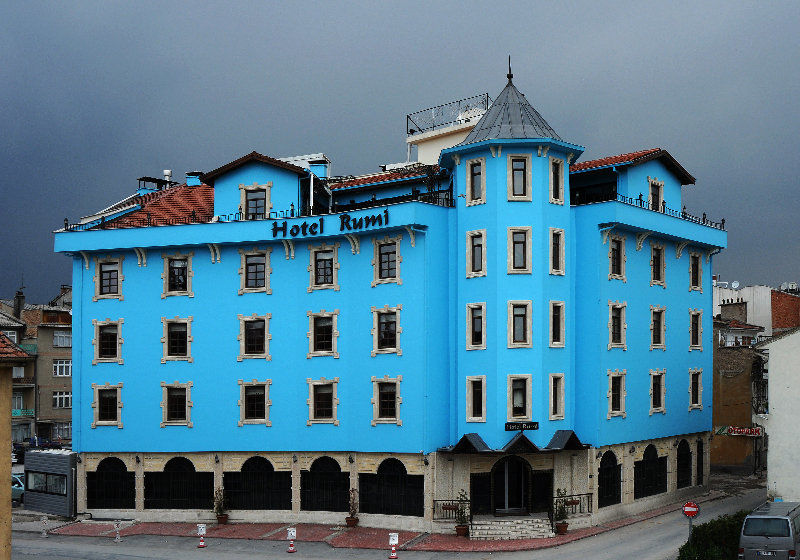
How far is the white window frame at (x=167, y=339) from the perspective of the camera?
4916 centimetres

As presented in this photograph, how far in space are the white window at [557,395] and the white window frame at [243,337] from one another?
15671 mm

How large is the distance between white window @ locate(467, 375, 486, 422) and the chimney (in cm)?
5854

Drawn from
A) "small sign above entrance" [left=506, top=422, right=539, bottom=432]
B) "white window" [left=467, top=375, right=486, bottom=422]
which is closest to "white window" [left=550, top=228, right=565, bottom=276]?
"white window" [left=467, top=375, right=486, bottom=422]

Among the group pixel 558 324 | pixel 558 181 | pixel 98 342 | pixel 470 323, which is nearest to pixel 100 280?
pixel 98 342

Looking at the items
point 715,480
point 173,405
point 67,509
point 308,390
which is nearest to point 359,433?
point 308,390

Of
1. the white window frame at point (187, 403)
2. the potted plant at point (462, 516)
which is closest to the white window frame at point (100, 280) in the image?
the white window frame at point (187, 403)

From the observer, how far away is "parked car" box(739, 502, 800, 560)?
3212cm

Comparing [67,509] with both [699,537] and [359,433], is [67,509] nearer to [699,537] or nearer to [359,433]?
[359,433]

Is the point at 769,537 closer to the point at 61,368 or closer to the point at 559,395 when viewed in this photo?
the point at 559,395

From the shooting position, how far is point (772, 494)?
4281cm

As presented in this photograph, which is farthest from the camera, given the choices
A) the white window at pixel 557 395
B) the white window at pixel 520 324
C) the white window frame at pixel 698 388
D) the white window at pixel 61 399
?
the white window at pixel 61 399

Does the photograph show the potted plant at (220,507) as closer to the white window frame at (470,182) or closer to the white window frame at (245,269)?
the white window frame at (245,269)

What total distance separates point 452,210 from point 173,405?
19313mm

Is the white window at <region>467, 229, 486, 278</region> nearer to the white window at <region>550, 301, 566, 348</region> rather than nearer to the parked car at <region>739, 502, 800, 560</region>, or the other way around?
the white window at <region>550, 301, 566, 348</region>
